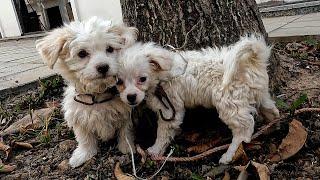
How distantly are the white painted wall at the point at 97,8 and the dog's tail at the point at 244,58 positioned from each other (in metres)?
6.34

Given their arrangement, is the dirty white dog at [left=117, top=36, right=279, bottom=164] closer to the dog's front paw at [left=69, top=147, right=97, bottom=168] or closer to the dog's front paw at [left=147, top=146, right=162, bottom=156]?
the dog's front paw at [left=147, top=146, right=162, bottom=156]

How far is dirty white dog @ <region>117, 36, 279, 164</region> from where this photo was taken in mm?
2500

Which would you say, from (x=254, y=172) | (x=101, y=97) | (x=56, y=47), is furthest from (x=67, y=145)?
(x=254, y=172)

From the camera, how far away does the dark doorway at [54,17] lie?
40.4 feet

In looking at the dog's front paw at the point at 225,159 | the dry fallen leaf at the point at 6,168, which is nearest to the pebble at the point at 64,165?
the dry fallen leaf at the point at 6,168

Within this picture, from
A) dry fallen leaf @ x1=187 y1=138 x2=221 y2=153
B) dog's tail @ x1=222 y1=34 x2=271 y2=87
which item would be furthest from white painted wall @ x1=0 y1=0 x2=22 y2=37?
dog's tail @ x1=222 y1=34 x2=271 y2=87

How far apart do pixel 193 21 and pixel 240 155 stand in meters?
1.23

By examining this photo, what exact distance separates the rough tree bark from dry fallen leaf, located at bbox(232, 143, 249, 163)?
3.36 feet

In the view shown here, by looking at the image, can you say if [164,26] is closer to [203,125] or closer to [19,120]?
[203,125]

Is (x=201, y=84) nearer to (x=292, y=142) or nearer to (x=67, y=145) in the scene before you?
(x=292, y=142)

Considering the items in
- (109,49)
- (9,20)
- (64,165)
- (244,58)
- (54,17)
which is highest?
(109,49)

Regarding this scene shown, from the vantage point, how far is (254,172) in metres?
2.28

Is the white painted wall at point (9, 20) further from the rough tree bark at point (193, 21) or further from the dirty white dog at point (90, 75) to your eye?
the dirty white dog at point (90, 75)

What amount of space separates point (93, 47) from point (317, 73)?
7.62ft
